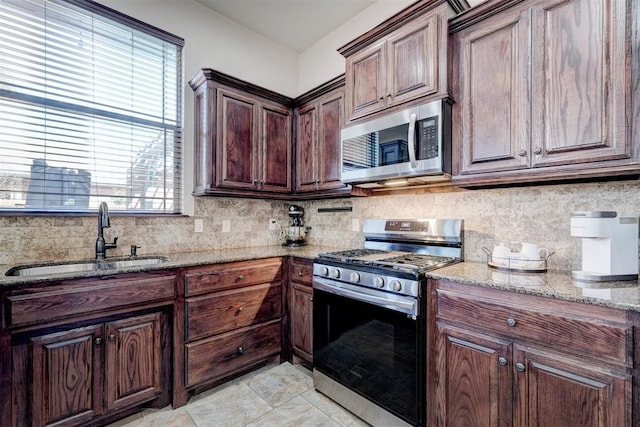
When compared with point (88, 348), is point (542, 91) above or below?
above

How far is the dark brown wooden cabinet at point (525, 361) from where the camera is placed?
1074mm

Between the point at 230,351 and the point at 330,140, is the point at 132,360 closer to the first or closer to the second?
the point at 230,351

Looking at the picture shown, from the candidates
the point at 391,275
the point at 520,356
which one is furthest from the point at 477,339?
the point at 391,275

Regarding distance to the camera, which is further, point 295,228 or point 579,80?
point 295,228

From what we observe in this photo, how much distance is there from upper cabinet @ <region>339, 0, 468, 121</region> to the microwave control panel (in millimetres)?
166

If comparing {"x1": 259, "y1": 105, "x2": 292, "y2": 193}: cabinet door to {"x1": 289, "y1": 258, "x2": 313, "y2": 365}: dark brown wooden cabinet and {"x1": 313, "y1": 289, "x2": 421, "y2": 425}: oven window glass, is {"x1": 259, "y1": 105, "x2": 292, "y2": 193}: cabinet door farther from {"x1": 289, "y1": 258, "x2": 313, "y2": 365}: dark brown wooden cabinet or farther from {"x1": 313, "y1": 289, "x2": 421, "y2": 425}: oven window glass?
{"x1": 313, "y1": 289, "x2": 421, "y2": 425}: oven window glass

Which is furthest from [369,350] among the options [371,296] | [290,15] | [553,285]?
[290,15]

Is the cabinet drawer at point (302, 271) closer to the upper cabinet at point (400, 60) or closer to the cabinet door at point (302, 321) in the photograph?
the cabinet door at point (302, 321)

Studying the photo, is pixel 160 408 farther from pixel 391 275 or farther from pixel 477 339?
pixel 477 339

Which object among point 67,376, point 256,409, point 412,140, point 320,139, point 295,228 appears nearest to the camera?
point 67,376

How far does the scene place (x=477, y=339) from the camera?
1.40 meters

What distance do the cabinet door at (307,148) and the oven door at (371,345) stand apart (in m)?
1.03

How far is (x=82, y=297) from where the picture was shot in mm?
1588

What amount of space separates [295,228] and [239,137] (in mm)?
1040
